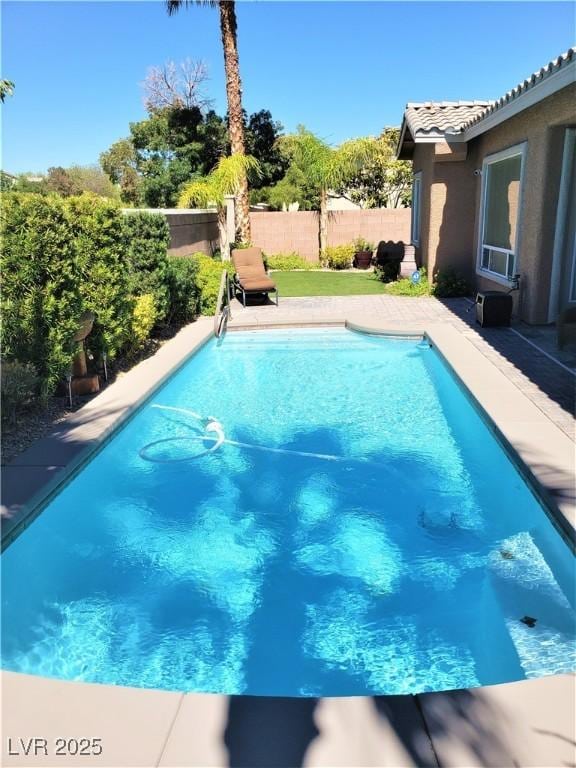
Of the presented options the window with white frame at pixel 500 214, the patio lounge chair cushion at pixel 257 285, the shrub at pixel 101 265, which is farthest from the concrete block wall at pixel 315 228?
the shrub at pixel 101 265

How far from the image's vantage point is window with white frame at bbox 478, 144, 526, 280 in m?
11.5

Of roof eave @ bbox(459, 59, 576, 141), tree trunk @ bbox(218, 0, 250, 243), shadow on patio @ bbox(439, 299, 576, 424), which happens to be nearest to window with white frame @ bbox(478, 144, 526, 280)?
roof eave @ bbox(459, 59, 576, 141)

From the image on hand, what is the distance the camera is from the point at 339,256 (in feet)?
66.9

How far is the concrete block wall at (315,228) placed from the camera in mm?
21266

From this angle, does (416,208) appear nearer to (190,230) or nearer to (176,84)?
(190,230)

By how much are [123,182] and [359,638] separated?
49015 millimetres

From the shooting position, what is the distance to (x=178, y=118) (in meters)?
26.2

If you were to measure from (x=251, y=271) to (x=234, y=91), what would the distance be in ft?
23.7

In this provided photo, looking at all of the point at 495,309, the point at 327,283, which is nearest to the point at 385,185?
the point at 327,283

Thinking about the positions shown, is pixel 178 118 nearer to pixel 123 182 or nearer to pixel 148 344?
pixel 148 344

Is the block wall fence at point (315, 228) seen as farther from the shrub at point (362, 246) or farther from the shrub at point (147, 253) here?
the shrub at point (147, 253)

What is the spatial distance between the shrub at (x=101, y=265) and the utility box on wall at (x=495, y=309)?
5948 millimetres

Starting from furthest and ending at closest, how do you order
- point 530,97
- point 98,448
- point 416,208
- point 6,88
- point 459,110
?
point 416,208, point 459,110, point 6,88, point 530,97, point 98,448

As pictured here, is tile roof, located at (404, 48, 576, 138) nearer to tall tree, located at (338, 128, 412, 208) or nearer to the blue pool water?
the blue pool water
